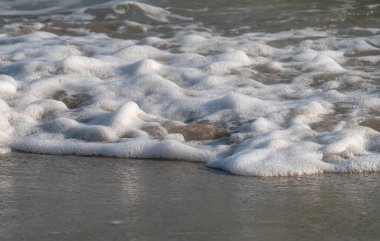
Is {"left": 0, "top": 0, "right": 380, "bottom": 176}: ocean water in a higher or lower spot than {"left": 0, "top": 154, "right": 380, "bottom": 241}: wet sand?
higher

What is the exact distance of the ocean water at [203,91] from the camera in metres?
3.95

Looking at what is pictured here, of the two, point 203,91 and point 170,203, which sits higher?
point 203,91

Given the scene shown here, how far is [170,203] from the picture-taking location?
3.15m

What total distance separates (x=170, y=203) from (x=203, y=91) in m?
1.92

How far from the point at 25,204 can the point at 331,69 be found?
9.50 feet

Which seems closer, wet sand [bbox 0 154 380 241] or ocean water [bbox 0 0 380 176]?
wet sand [bbox 0 154 380 241]

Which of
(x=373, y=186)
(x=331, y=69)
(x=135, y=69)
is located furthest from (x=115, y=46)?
(x=373, y=186)

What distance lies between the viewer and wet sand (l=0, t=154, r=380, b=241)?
2.78 m

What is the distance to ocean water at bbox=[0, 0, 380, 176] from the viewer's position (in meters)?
3.95

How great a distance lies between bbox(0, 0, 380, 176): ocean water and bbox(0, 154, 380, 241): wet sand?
0.19 metres

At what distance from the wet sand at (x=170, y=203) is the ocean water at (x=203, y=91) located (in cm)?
19

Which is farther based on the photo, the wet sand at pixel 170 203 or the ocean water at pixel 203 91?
the ocean water at pixel 203 91

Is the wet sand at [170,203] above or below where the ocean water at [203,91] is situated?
below

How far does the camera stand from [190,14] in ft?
26.7
